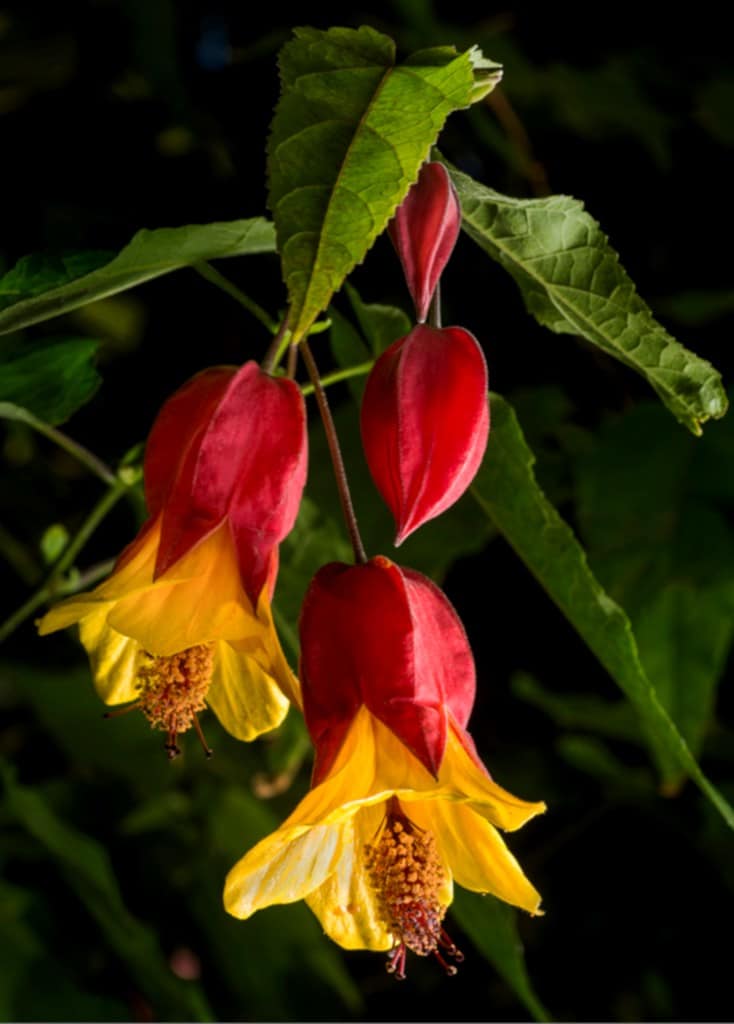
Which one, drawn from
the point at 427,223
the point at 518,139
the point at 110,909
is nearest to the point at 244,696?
the point at 427,223

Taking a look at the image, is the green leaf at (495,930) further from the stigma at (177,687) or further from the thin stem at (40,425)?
the thin stem at (40,425)

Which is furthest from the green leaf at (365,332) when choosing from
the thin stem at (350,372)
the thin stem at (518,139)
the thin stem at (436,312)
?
the thin stem at (518,139)

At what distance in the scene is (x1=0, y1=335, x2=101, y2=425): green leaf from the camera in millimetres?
773

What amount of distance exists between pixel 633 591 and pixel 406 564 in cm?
22

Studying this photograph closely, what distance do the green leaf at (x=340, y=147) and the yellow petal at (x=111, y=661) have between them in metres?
0.24

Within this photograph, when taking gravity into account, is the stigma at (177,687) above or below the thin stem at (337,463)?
below

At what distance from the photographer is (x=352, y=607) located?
0.61m

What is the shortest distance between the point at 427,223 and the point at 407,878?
304 mm

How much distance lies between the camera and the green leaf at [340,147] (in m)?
0.51

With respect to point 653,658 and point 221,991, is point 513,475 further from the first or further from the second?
point 221,991

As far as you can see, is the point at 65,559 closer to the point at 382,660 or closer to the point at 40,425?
the point at 40,425

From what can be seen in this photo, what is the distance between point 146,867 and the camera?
135 centimetres

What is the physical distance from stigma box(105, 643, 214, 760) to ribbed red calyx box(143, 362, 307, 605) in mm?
59

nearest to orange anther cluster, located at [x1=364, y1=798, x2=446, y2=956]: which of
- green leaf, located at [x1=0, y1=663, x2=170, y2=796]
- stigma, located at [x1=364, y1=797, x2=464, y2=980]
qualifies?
stigma, located at [x1=364, y1=797, x2=464, y2=980]
